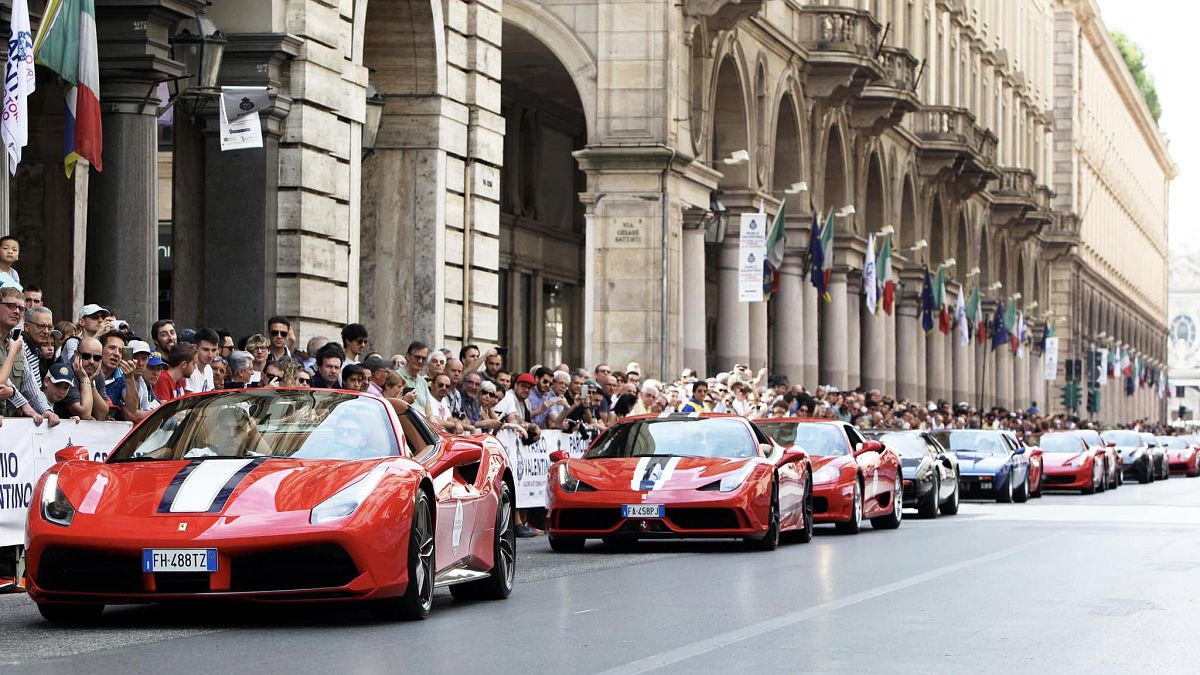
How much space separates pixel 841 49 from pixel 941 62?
18.7m

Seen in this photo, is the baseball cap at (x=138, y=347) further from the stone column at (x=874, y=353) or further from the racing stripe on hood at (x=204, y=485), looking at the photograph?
the stone column at (x=874, y=353)

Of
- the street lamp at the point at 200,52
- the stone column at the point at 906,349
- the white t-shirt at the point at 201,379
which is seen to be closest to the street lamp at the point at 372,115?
the street lamp at the point at 200,52

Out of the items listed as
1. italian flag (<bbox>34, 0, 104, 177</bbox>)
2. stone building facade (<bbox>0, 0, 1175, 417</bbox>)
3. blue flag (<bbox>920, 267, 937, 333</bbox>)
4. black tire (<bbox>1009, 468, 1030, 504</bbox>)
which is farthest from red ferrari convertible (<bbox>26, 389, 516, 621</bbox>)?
blue flag (<bbox>920, 267, 937, 333</bbox>)

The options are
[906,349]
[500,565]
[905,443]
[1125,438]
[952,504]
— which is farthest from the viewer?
[906,349]

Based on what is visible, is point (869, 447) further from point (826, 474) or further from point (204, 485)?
point (204, 485)

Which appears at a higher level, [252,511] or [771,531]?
[252,511]

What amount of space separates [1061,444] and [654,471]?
2467cm

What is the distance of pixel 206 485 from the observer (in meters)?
10.9

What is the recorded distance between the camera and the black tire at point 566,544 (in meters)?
18.7

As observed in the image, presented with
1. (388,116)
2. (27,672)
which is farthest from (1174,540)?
(27,672)

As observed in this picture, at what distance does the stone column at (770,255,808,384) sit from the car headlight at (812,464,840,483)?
79.9 feet

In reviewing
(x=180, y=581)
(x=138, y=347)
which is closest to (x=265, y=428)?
(x=180, y=581)

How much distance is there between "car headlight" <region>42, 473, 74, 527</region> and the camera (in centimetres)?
1079

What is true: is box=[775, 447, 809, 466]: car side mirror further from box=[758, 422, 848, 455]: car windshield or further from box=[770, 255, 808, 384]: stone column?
box=[770, 255, 808, 384]: stone column
